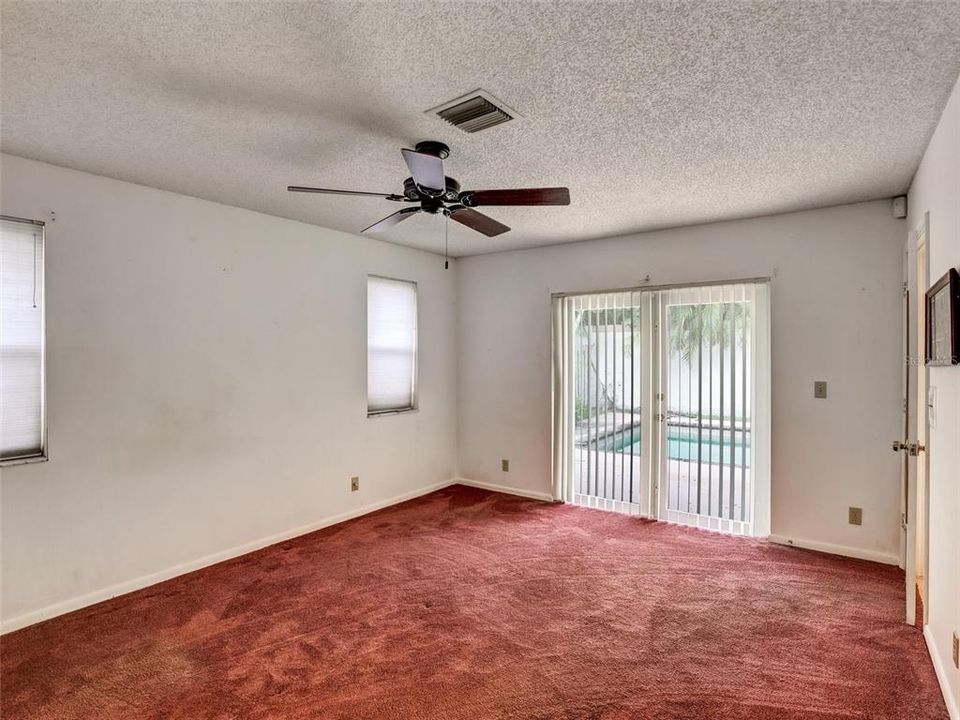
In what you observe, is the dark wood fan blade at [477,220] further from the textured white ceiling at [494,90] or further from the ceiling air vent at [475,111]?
the ceiling air vent at [475,111]

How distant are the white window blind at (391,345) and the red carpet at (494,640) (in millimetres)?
1561

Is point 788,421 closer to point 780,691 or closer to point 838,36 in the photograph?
point 780,691

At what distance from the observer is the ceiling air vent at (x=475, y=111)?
2.13 m

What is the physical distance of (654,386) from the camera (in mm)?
4434

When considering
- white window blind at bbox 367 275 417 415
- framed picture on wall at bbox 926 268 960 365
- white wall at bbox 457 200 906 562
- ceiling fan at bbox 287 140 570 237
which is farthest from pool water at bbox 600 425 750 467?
ceiling fan at bbox 287 140 570 237

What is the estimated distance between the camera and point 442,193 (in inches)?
101

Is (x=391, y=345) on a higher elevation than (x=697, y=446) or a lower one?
higher

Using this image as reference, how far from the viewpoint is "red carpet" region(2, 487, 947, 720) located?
6.98ft

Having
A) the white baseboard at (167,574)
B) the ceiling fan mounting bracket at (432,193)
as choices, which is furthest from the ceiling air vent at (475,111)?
the white baseboard at (167,574)

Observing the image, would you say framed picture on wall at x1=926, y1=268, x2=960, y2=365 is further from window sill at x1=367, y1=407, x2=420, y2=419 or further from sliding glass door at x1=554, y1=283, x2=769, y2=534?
window sill at x1=367, y1=407, x2=420, y2=419

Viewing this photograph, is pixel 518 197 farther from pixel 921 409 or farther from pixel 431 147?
pixel 921 409

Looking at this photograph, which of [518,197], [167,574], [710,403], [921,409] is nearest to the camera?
[518,197]

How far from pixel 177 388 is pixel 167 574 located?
47.4 inches

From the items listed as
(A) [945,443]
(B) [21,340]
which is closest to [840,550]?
(A) [945,443]
